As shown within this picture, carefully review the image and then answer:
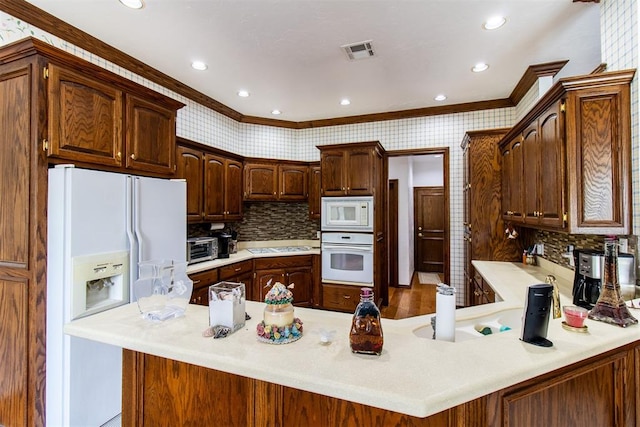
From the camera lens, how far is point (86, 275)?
1667 millimetres

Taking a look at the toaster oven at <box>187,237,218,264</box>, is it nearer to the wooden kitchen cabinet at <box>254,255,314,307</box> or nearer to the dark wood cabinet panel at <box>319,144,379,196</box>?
the wooden kitchen cabinet at <box>254,255,314,307</box>

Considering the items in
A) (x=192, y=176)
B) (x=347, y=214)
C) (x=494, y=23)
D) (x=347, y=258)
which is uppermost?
(x=494, y=23)

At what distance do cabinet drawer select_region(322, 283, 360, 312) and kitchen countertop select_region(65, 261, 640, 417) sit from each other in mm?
2533

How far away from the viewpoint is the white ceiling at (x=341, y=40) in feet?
6.97

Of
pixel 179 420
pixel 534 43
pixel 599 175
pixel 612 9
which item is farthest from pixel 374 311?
pixel 534 43

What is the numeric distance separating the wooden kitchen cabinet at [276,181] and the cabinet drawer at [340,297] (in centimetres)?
138

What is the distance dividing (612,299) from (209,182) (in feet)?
11.5

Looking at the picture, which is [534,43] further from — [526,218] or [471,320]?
[471,320]

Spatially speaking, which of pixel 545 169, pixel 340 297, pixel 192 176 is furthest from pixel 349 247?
pixel 545 169

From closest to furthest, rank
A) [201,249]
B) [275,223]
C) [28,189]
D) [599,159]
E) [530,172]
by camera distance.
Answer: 1. [28,189]
2. [599,159]
3. [530,172]
4. [201,249]
5. [275,223]

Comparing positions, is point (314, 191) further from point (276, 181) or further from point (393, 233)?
point (393, 233)

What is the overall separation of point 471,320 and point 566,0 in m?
2.22

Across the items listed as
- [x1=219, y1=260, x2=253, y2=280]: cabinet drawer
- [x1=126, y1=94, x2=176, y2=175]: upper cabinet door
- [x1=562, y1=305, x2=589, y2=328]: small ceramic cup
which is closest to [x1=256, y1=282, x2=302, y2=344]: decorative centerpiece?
[x1=562, y1=305, x2=589, y2=328]: small ceramic cup

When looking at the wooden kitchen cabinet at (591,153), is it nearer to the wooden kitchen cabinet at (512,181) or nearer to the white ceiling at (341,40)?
the wooden kitchen cabinet at (512,181)
